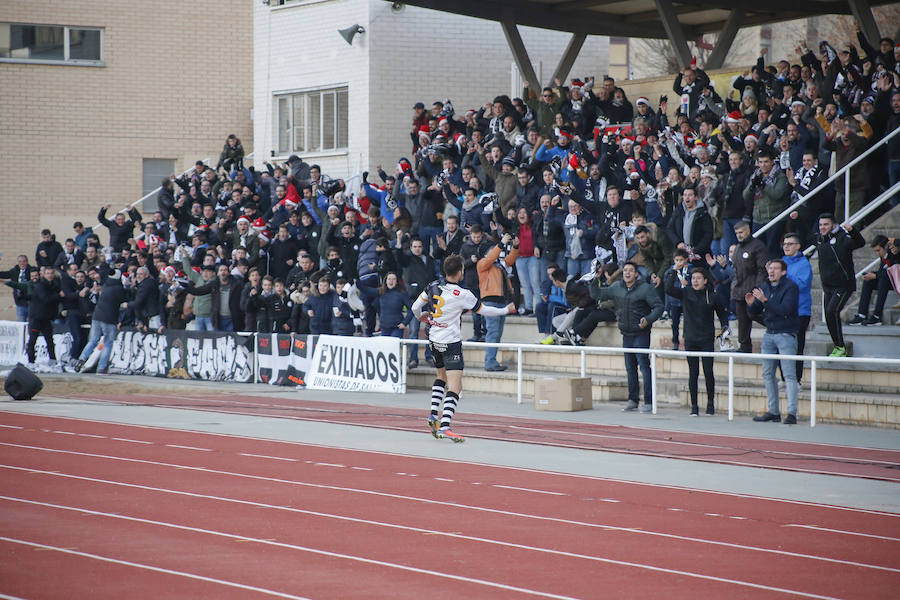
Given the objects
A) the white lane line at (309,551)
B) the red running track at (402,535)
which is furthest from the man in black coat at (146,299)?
the white lane line at (309,551)

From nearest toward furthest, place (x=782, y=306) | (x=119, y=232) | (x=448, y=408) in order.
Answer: (x=448, y=408) < (x=782, y=306) < (x=119, y=232)

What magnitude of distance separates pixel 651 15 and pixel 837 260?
45.7ft

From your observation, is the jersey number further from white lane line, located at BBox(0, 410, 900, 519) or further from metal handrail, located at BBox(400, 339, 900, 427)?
white lane line, located at BBox(0, 410, 900, 519)

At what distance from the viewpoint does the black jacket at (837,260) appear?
56.0 ft

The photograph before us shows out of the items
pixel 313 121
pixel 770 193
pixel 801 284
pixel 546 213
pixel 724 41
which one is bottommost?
pixel 801 284

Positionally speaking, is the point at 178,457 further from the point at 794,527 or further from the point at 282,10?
the point at 282,10

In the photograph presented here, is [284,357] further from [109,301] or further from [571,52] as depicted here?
[571,52]

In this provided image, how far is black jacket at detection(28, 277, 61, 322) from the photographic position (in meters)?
28.3

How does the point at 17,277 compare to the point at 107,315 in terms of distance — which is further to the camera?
the point at 17,277

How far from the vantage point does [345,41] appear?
3200 cm

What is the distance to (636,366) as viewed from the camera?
60.5 feet

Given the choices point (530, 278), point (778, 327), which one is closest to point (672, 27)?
point (530, 278)

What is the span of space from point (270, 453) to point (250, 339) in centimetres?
1056

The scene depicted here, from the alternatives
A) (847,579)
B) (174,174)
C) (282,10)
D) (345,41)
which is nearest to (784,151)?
(847,579)
